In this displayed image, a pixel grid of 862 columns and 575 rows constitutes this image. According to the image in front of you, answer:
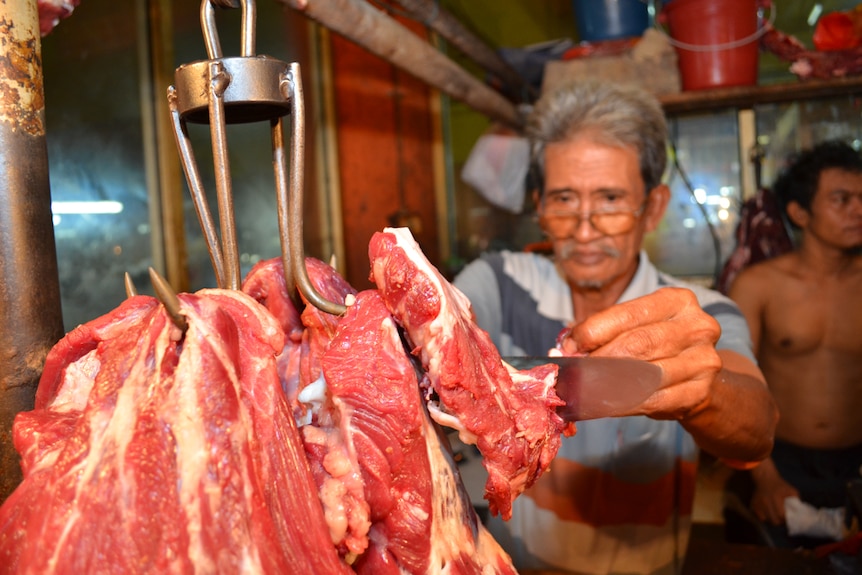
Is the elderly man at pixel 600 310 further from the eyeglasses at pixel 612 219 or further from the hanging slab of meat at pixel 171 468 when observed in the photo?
the hanging slab of meat at pixel 171 468

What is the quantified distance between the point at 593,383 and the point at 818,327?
4748mm

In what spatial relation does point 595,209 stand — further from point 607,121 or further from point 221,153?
point 221,153

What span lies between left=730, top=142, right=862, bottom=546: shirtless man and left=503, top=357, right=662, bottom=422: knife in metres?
4.14

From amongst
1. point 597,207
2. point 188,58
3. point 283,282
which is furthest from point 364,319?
point 188,58

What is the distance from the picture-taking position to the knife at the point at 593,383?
3.99 feet

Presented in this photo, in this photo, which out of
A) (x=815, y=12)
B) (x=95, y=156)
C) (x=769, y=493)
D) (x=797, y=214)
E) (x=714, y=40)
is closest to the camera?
(x=95, y=156)

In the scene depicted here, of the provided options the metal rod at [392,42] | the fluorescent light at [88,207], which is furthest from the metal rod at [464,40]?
the fluorescent light at [88,207]

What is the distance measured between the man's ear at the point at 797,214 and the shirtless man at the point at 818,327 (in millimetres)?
57

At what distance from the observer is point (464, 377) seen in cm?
100

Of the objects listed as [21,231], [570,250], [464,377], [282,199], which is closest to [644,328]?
[464,377]

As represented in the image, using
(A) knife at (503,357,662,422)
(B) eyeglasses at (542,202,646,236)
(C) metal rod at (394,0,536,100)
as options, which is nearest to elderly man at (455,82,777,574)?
(B) eyeglasses at (542,202,646,236)

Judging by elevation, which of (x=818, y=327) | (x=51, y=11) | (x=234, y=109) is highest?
(x=51, y=11)

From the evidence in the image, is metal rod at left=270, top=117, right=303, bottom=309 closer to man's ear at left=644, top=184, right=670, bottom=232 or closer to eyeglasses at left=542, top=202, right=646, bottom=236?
eyeglasses at left=542, top=202, right=646, bottom=236

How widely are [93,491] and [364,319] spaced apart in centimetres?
44
